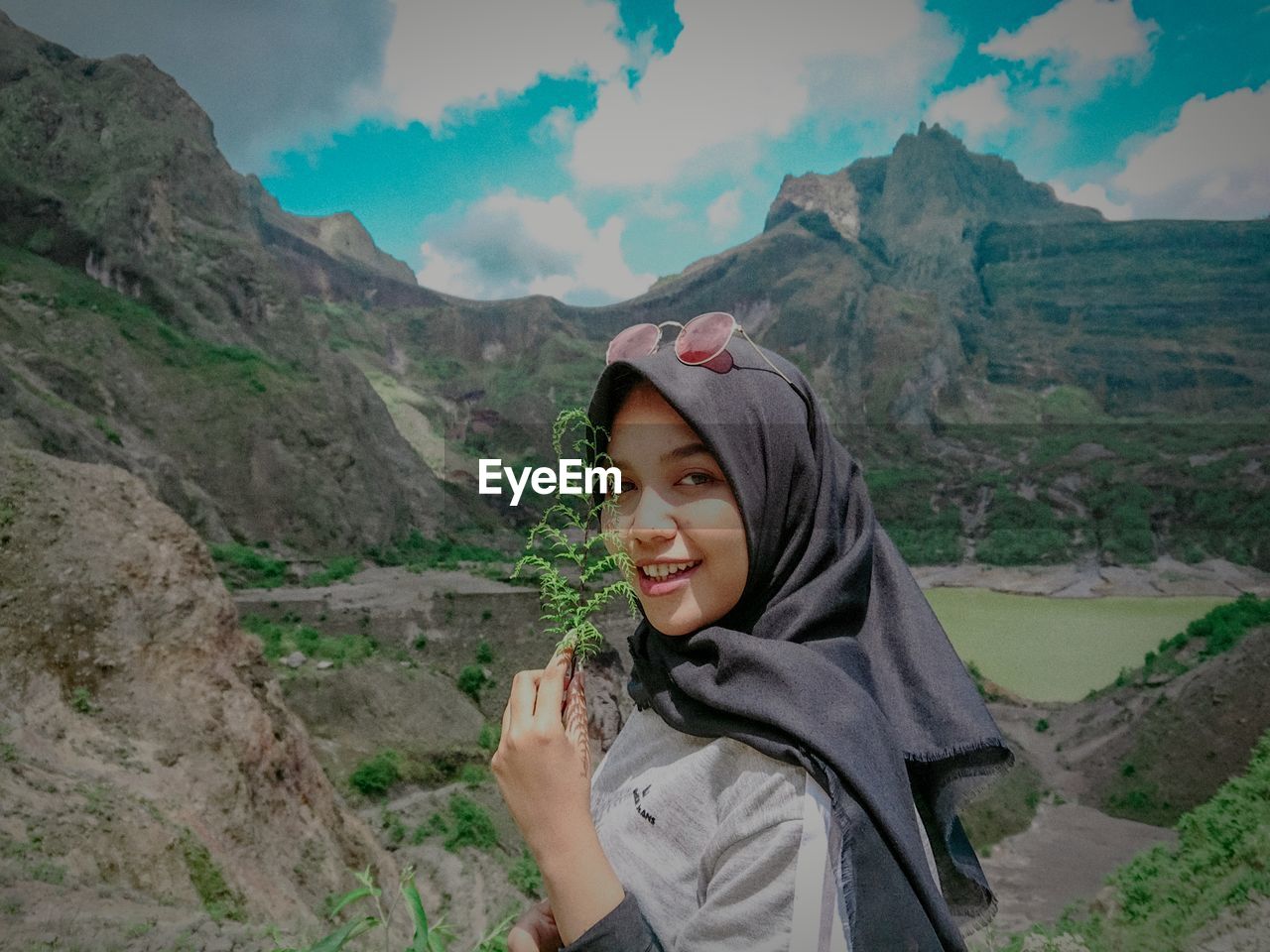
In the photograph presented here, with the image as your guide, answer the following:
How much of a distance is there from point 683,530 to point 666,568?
2.0 inches

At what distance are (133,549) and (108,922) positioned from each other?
303 cm

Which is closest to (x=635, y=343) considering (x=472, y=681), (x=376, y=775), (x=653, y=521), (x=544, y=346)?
(x=653, y=521)

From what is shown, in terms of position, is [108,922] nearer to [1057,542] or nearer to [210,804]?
[210,804]

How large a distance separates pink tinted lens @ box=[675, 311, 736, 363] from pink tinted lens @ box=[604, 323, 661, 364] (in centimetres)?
8

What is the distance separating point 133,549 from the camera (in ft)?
15.8

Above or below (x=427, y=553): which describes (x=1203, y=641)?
below

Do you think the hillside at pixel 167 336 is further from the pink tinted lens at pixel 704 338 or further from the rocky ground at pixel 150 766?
the pink tinted lens at pixel 704 338

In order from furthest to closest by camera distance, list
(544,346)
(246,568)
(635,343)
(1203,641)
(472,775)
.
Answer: (544,346) < (246,568) < (1203,641) < (472,775) < (635,343)

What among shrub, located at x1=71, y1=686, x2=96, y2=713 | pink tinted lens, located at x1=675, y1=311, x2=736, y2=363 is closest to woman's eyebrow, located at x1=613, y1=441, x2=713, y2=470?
pink tinted lens, located at x1=675, y1=311, x2=736, y2=363

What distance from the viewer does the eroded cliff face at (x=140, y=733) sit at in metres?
3.21

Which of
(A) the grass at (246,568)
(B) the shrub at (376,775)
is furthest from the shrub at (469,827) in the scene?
(A) the grass at (246,568)

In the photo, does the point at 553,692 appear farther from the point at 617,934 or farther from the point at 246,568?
the point at 246,568

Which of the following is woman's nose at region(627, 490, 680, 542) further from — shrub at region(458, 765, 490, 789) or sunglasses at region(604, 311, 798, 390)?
shrub at region(458, 765, 490, 789)

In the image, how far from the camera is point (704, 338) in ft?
2.81
